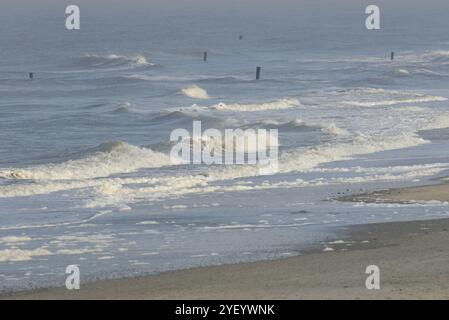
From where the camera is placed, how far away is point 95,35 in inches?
4823

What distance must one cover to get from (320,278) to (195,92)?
38.5 m

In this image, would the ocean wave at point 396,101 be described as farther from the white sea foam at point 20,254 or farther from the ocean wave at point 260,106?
the white sea foam at point 20,254

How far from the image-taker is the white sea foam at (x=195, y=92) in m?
49.2

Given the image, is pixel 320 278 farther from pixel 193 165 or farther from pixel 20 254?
pixel 193 165

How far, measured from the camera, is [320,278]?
39.4 feet

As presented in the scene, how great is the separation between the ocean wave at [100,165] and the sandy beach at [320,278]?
10268 millimetres

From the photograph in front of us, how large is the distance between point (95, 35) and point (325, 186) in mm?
104134

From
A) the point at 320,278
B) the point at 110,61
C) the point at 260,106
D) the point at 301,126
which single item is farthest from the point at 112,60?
→ the point at 320,278

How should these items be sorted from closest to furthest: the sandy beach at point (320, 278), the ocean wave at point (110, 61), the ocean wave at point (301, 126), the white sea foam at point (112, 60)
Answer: the sandy beach at point (320, 278), the ocean wave at point (301, 126), the ocean wave at point (110, 61), the white sea foam at point (112, 60)

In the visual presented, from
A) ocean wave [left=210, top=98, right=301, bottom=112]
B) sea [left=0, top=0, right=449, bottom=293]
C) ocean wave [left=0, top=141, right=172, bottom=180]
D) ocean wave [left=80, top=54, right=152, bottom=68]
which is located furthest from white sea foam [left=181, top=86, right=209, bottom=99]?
ocean wave [left=80, top=54, right=152, bottom=68]

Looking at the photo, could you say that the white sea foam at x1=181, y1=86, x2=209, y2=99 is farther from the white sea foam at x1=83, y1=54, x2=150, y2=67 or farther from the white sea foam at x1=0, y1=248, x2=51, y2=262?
the white sea foam at x1=0, y1=248, x2=51, y2=262

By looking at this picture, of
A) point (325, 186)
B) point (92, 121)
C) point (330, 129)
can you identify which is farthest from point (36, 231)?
point (92, 121)

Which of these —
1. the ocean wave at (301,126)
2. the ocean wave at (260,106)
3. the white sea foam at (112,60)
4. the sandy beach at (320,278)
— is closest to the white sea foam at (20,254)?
the sandy beach at (320,278)
